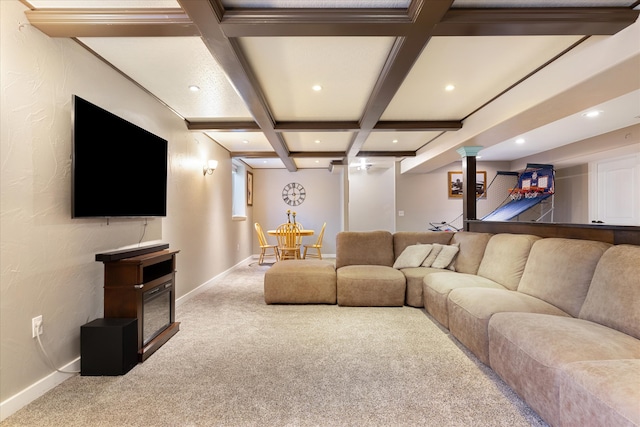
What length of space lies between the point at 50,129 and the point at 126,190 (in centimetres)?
65

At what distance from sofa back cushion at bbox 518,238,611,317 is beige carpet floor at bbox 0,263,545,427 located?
691mm

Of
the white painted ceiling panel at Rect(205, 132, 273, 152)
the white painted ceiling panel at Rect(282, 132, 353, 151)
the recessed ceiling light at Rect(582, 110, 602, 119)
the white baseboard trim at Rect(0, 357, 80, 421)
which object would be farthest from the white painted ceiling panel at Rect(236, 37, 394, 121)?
the recessed ceiling light at Rect(582, 110, 602, 119)

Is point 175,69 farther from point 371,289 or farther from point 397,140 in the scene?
point 397,140

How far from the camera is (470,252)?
3.41 m

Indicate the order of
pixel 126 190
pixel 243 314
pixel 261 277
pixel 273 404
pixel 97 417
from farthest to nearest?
pixel 261 277
pixel 243 314
pixel 126 190
pixel 273 404
pixel 97 417

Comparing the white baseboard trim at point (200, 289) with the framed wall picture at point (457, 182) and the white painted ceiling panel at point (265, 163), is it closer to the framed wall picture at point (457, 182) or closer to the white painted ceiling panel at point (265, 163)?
the white painted ceiling panel at point (265, 163)

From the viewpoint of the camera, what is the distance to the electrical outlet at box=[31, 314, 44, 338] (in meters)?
1.75

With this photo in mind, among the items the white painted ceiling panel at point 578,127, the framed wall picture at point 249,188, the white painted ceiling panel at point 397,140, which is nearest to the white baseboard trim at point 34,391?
the white painted ceiling panel at point 397,140

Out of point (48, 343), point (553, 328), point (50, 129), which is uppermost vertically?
point (50, 129)

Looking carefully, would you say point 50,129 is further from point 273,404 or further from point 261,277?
point 261,277

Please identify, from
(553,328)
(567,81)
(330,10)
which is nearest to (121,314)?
(330,10)

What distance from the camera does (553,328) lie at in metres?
1.59

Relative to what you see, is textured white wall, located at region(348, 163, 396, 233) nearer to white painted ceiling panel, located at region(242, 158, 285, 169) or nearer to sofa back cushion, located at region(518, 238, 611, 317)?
white painted ceiling panel, located at region(242, 158, 285, 169)

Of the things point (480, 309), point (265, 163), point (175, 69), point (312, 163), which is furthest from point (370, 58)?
point (265, 163)
